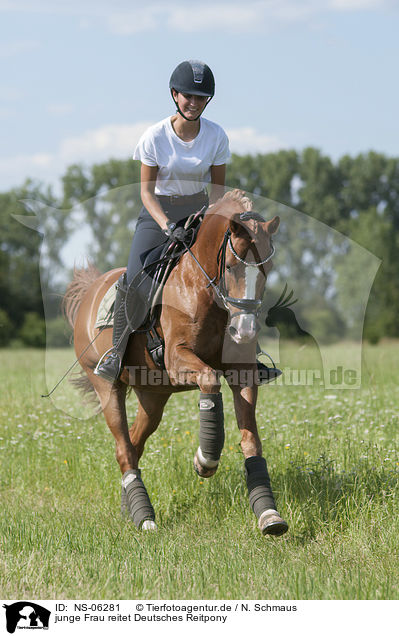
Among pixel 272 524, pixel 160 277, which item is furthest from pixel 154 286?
pixel 272 524

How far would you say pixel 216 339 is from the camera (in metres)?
5.19

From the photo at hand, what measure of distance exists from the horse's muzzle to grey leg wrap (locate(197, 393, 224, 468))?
45cm

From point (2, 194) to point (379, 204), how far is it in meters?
26.0

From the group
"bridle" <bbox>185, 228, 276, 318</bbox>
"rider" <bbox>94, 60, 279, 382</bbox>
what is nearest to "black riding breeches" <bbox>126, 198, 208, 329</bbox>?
"rider" <bbox>94, 60, 279, 382</bbox>

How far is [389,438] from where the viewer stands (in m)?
7.59

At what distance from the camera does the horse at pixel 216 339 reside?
4.70 m

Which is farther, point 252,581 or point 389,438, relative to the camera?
point 389,438

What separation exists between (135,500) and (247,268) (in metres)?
2.39

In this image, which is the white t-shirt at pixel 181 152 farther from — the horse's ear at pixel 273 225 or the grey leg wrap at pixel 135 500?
the grey leg wrap at pixel 135 500

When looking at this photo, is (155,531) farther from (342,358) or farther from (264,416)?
(342,358)

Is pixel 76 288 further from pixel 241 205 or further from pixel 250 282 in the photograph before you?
pixel 250 282

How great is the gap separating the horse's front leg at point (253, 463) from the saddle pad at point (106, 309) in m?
1.81
